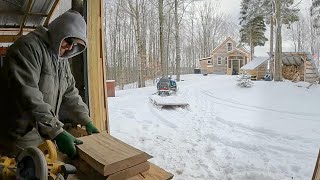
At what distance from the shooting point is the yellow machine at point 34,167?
1.05 meters

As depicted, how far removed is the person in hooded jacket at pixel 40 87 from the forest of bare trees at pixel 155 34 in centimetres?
1532

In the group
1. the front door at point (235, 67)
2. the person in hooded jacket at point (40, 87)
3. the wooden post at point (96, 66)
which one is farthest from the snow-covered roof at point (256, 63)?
the person in hooded jacket at point (40, 87)

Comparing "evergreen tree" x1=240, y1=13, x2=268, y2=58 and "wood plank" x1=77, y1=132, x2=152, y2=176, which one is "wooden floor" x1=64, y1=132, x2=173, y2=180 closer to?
"wood plank" x1=77, y1=132, x2=152, y2=176

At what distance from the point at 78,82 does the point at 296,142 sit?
4852 mm

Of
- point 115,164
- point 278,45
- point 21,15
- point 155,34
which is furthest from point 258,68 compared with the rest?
point 115,164

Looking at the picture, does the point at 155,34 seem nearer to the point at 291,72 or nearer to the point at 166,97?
the point at 291,72

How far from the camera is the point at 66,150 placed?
1450mm

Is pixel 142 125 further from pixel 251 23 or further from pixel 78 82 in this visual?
pixel 251 23

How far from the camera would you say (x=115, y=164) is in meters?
1.19

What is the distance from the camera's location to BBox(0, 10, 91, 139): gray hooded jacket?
1.48m

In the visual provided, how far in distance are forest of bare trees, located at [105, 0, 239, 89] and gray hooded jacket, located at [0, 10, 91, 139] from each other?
15.3 metres

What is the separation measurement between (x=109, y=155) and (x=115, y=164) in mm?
111

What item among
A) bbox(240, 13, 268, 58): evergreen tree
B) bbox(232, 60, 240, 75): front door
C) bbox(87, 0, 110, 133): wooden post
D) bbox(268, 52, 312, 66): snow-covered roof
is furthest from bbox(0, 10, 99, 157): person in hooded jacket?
bbox(232, 60, 240, 75): front door

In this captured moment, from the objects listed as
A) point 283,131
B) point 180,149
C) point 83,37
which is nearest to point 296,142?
point 283,131
